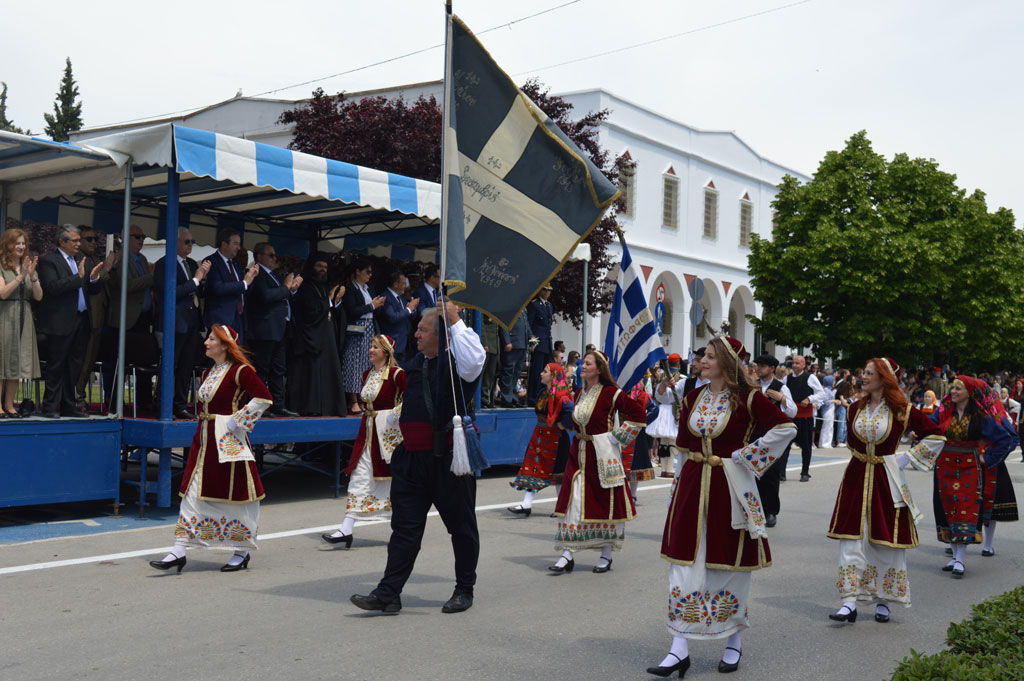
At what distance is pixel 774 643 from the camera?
6.28 m

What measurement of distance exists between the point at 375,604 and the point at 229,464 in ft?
6.85

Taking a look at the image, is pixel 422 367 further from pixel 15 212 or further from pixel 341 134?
pixel 341 134

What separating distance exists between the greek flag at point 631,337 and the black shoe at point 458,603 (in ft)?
11.8

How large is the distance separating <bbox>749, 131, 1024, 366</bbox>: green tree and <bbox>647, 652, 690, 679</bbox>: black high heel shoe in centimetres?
3478

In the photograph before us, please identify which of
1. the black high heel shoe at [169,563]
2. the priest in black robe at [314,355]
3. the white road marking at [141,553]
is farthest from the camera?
the priest in black robe at [314,355]

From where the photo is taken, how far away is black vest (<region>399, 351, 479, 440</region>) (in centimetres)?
649

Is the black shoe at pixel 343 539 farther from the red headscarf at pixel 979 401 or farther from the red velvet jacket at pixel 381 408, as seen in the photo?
the red headscarf at pixel 979 401

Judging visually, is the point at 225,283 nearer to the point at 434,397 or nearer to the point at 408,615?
the point at 434,397

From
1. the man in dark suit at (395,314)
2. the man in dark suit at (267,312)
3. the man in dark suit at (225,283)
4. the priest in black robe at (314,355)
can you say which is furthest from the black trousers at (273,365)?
the man in dark suit at (395,314)

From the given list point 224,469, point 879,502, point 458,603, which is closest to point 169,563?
point 224,469

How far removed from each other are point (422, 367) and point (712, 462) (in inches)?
79.2

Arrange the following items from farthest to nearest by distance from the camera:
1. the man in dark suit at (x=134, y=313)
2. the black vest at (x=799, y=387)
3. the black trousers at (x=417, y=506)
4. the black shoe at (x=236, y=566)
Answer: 1. the black vest at (x=799, y=387)
2. the man in dark suit at (x=134, y=313)
3. the black shoe at (x=236, y=566)
4. the black trousers at (x=417, y=506)

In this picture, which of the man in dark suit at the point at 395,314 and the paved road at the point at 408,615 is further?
the man in dark suit at the point at 395,314

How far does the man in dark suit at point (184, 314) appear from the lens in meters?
10.7
